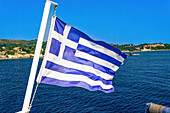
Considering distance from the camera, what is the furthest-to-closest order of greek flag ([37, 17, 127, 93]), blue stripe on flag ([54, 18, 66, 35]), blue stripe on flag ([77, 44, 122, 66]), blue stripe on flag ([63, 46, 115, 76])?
blue stripe on flag ([77, 44, 122, 66]), blue stripe on flag ([63, 46, 115, 76]), greek flag ([37, 17, 127, 93]), blue stripe on flag ([54, 18, 66, 35])

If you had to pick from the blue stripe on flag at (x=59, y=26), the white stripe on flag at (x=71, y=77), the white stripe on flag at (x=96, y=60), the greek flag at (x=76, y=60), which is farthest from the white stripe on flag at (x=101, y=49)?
the white stripe on flag at (x=71, y=77)

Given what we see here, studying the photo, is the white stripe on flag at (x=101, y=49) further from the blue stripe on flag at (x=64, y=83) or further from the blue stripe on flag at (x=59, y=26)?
the blue stripe on flag at (x=64, y=83)

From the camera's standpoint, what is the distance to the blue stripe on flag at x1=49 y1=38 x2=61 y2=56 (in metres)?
6.66

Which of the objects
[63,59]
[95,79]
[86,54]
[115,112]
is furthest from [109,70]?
[115,112]

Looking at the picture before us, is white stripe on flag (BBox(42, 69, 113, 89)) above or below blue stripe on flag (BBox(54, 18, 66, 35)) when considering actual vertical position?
below

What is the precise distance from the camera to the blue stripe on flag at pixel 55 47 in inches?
262

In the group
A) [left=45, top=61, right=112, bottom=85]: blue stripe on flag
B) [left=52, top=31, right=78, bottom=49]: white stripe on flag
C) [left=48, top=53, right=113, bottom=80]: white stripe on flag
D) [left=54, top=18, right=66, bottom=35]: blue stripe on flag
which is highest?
[left=54, top=18, right=66, bottom=35]: blue stripe on flag

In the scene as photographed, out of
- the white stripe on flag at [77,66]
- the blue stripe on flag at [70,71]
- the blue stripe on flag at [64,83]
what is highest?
the white stripe on flag at [77,66]

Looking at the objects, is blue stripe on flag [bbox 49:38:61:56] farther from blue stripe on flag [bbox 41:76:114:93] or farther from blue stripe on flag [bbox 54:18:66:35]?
blue stripe on flag [bbox 41:76:114:93]

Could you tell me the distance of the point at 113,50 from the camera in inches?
314

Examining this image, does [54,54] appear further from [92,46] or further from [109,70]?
[109,70]

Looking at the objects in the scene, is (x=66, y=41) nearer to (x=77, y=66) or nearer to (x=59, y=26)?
(x=59, y=26)

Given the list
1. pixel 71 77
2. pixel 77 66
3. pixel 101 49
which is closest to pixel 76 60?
pixel 77 66

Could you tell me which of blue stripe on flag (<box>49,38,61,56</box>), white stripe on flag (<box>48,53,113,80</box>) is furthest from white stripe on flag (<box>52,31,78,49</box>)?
white stripe on flag (<box>48,53,113,80</box>)
